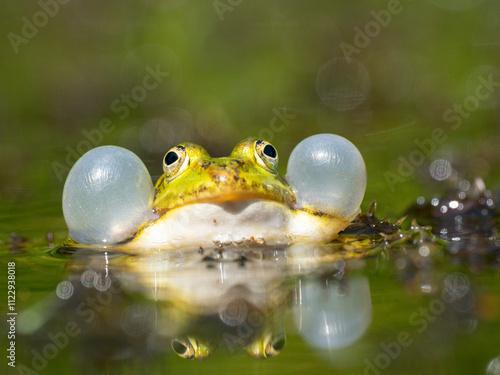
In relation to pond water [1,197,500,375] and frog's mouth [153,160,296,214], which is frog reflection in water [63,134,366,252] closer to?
frog's mouth [153,160,296,214]

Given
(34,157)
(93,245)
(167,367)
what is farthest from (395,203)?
(34,157)

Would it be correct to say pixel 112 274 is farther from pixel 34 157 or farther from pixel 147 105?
pixel 147 105

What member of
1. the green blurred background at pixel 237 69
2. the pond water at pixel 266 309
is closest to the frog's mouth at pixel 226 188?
the pond water at pixel 266 309

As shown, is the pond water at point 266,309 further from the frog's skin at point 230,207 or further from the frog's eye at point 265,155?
the frog's eye at point 265,155

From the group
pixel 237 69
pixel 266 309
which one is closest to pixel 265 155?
pixel 266 309

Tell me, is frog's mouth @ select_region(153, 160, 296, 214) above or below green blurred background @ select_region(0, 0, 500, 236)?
above

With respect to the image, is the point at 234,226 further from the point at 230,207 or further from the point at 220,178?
the point at 220,178

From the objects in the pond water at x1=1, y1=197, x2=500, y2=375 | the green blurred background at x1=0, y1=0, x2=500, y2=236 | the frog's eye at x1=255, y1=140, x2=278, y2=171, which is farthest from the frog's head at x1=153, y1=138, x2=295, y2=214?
the green blurred background at x1=0, y1=0, x2=500, y2=236
